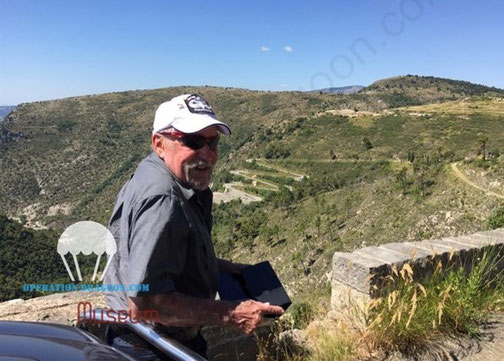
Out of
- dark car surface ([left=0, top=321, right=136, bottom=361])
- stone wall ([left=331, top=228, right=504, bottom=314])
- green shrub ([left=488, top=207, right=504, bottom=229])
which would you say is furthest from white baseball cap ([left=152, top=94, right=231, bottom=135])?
green shrub ([left=488, top=207, right=504, bottom=229])

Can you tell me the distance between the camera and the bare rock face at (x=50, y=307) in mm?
2568

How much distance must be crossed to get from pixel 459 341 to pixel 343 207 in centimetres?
4107

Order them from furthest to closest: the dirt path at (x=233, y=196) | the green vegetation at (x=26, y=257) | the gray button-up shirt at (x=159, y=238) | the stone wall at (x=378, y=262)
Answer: the dirt path at (x=233, y=196), the green vegetation at (x=26, y=257), the stone wall at (x=378, y=262), the gray button-up shirt at (x=159, y=238)

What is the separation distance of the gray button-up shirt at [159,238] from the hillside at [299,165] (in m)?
25.4

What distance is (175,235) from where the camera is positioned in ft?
5.47

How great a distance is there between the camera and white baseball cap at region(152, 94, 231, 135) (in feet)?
6.18

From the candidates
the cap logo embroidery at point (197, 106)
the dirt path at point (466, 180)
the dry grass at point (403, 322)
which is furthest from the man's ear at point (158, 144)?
the dirt path at point (466, 180)

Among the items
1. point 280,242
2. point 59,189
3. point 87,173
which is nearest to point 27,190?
point 59,189

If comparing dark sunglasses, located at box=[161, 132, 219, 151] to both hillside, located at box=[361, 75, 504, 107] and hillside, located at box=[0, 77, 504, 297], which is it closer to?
hillside, located at box=[0, 77, 504, 297]

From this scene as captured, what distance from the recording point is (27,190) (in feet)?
326

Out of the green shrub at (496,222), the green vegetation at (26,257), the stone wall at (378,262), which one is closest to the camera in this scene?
the stone wall at (378,262)

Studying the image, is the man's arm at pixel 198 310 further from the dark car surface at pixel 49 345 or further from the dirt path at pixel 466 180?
the dirt path at pixel 466 180

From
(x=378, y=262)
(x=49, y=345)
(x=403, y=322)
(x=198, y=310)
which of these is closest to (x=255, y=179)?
(x=378, y=262)

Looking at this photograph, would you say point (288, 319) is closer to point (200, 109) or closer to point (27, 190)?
point (200, 109)
